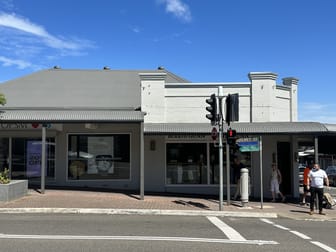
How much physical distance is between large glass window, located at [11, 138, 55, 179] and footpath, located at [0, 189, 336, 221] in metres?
2.35

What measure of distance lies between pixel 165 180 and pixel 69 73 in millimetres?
9329

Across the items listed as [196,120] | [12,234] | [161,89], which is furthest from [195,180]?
[12,234]

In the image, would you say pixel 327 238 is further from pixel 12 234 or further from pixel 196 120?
pixel 196 120

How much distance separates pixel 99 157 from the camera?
20.5m

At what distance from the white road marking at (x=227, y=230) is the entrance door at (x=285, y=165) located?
752 centimetres

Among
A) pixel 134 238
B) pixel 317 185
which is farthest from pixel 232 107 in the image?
pixel 134 238

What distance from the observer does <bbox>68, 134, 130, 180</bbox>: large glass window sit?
20.4 m

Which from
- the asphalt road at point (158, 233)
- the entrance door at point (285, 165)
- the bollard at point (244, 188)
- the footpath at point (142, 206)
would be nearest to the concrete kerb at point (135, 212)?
the footpath at point (142, 206)

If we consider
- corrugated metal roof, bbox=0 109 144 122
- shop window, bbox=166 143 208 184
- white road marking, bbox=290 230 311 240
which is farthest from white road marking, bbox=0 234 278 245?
shop window, bbox=166 143 208 184

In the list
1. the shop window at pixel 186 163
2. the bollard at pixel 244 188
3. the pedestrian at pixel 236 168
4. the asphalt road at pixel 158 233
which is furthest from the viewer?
the shop window at pixel 186 163

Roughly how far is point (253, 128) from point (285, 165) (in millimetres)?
3670

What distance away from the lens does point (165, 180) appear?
20.0 metres

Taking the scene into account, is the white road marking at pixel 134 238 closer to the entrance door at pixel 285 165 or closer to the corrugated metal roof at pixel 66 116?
the corrugated metal roof at pixel 66 116

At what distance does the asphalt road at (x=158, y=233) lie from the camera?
838cm
